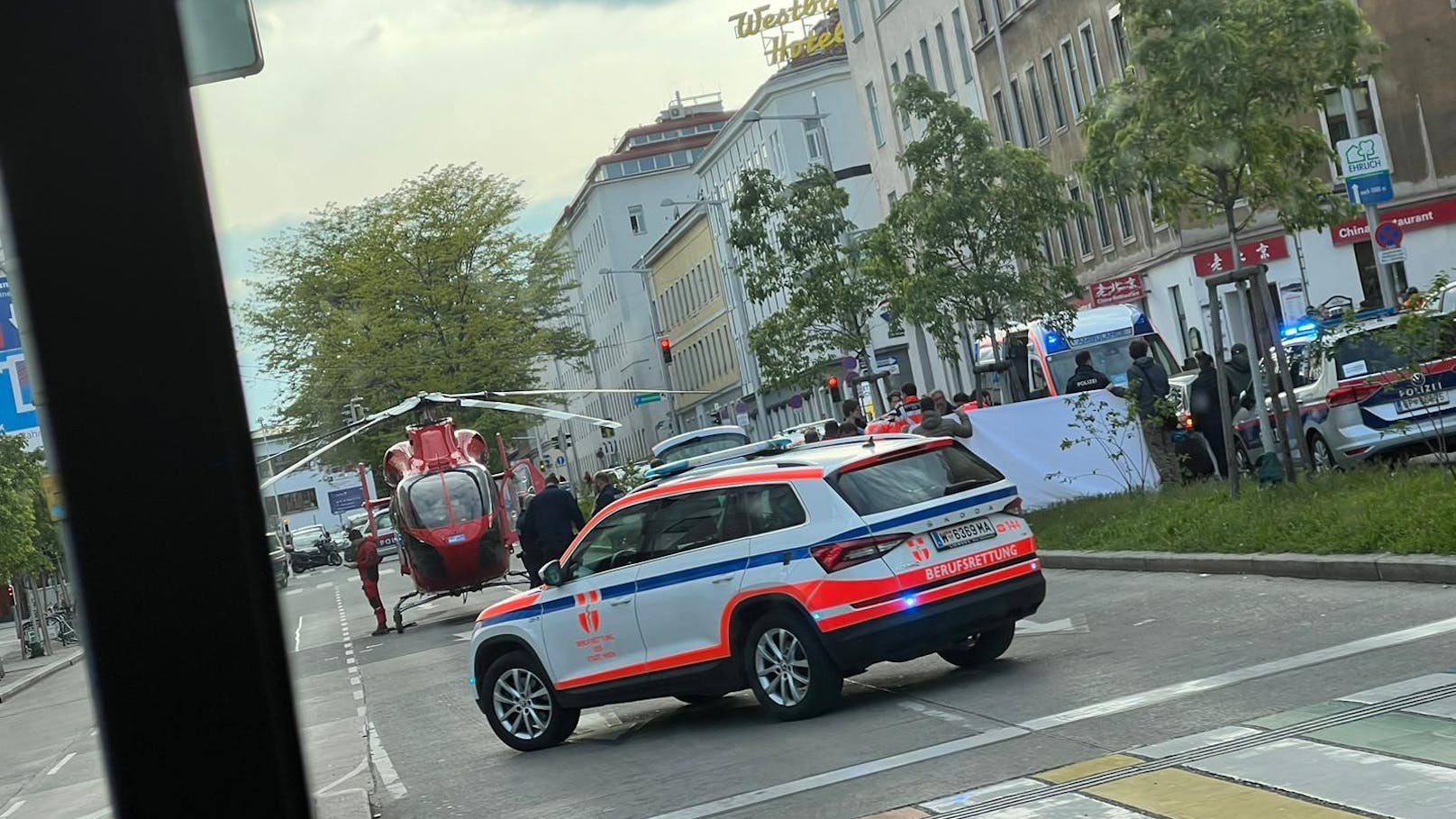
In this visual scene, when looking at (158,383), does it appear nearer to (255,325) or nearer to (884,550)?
(884,550)

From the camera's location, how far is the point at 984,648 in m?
14.1

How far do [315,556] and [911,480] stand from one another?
80.2 metres

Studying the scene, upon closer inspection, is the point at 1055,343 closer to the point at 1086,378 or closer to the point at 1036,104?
the point at 1086,378

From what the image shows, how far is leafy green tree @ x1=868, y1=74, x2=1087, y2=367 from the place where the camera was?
32.2 metres

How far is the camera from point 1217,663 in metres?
11.9

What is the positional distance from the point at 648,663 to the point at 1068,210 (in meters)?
21.6

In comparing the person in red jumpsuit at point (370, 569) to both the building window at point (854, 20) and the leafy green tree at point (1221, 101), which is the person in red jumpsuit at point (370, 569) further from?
the building window at point (854, 20)

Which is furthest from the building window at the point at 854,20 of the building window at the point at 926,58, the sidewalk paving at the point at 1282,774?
the sidewalk paving at the point at 1282,774

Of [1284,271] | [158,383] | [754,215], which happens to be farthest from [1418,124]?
[158,383]

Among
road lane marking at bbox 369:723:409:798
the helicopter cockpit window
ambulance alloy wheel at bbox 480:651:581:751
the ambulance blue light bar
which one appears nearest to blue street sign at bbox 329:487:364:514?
the helicopter cockpit window

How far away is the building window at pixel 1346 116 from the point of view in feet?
147

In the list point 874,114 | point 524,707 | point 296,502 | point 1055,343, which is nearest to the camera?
point 524,707

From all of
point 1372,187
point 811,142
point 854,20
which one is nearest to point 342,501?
point 811,142

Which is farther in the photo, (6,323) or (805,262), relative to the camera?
(805,262)
